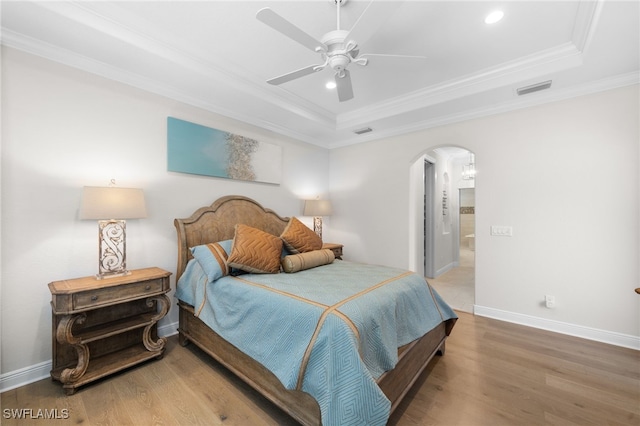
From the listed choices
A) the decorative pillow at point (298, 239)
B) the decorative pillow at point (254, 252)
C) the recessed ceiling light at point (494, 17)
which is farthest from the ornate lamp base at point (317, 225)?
the recessed ceiling light at point (494, 17)

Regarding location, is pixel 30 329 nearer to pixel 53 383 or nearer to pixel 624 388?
pixel 53 383

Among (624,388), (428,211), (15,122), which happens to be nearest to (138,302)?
(15,122)

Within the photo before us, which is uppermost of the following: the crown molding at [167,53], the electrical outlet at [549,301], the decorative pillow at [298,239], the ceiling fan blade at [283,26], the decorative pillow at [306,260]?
the crown molding at [167,53]

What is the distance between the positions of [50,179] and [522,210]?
4.54m

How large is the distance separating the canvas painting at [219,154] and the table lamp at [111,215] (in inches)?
28.2

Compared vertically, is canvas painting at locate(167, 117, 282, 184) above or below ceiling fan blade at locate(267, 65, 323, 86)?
below

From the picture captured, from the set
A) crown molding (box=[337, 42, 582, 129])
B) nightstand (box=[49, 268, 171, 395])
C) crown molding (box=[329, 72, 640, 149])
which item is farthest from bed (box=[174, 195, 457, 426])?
crown molding (box=[329, 72, 640, 149])

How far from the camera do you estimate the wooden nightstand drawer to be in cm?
185

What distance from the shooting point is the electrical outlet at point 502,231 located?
3.09 metres

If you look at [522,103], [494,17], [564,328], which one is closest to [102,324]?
[494,17]

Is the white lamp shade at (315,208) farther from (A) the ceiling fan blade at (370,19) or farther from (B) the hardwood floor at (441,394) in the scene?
(A) the ceiling fan blade at (370,19)

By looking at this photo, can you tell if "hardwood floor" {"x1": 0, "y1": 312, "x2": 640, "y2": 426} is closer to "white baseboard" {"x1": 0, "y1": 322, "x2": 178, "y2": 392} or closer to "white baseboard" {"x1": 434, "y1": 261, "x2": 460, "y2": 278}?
"white baseboard" {"x1": 0, "y1": 322, "x2": 178, "y2": 392}

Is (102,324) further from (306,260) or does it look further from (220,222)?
(306,260)

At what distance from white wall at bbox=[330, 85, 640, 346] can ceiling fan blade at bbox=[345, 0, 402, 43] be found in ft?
8.08
